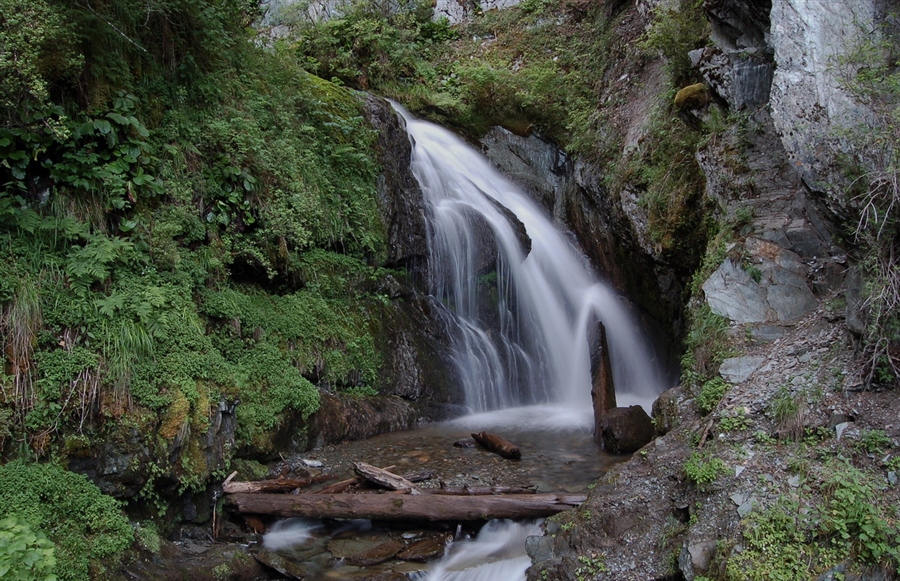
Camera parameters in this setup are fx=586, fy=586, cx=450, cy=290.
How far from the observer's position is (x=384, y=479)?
588cm

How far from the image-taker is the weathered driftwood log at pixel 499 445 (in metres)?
7.17

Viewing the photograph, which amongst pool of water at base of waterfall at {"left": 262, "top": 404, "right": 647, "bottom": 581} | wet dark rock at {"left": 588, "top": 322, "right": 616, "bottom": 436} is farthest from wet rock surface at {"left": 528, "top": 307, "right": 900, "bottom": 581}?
wet dark rock at {"left": 588, "top": 322, "right": 616, "bottom": 436}

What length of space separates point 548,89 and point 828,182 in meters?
10.9

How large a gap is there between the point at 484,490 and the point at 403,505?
0.84m

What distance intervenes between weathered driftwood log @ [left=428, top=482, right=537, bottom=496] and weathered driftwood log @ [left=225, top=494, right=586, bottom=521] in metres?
0.22

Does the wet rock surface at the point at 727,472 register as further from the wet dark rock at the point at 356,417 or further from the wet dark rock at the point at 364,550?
the wet dark rock at the point at 356,417

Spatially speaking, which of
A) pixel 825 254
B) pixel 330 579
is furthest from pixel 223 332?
pixel 825 254

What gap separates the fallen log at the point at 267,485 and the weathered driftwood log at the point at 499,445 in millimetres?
2317

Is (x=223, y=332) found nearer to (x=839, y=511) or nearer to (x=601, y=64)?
(x=839, y=511)

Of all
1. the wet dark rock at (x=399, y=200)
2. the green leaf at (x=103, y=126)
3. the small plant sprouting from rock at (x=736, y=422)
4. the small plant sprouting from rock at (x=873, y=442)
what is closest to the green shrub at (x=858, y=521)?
the small plant sprouting from rock at (x=873, y=442)

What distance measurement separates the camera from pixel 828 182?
482 centimetres

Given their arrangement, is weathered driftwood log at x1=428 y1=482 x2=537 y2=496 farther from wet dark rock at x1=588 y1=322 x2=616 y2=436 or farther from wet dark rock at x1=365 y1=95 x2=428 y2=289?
wet dark rock at x1=365 y1=95 x2=428 y2=289

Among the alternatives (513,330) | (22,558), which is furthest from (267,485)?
(513,330)

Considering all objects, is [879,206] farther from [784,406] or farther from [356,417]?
[356,417]
